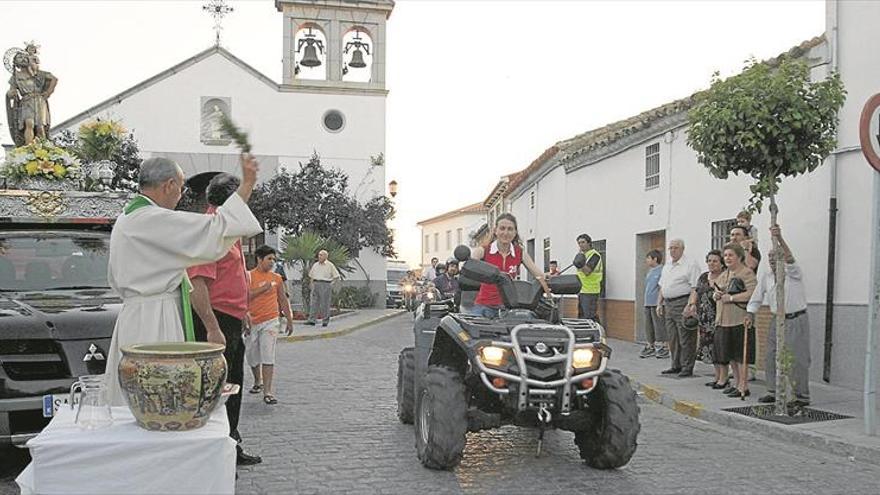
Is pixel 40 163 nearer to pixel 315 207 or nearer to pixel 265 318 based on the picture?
pixel 265 318

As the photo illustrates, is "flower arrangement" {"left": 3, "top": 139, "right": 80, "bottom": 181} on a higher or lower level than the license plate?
higher

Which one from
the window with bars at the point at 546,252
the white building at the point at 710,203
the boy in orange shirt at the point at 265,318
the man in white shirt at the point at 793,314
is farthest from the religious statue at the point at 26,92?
the window with bars at the point at 546,252

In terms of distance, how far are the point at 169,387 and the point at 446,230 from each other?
68.1 meters

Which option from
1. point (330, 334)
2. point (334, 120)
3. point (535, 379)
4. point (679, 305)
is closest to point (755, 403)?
point (679, 305)

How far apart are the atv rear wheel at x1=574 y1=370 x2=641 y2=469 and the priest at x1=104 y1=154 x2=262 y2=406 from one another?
296 cm

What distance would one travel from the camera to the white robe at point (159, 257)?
398cm

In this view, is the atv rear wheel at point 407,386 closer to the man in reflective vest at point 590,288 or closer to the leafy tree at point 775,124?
the leafy tree at point 775,124

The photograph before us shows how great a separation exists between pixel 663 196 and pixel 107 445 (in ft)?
43.9

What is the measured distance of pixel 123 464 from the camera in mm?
3379

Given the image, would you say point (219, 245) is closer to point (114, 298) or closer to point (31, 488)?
point (31, 488)

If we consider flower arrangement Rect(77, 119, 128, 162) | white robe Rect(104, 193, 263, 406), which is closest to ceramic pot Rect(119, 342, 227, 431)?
white robe Rect(104, 193, 263, 406)

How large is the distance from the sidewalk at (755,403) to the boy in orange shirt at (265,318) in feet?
15.1

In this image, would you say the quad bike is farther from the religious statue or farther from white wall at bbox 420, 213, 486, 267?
white wall at bbox 420, 213, 486, 267

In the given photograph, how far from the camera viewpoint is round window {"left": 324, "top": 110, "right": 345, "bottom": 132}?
33688mm
